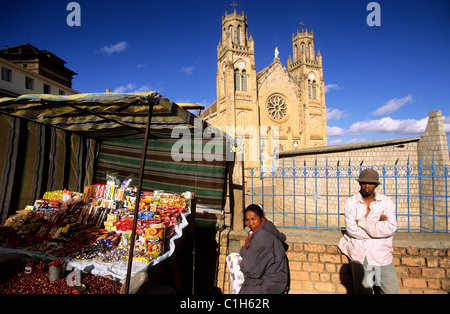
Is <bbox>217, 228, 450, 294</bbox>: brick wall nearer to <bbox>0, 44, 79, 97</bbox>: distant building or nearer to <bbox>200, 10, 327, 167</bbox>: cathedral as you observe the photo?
<bbox>200, 10, 327, 167</bbox>: cathedral

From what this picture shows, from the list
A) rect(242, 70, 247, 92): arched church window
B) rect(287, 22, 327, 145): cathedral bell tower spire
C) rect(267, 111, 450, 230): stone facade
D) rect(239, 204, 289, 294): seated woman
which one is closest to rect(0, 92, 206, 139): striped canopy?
rect(239, 204, 289, 294): seated woman

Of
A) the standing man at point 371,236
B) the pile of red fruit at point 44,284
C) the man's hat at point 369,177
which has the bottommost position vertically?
the pile of red fruit at point 44,284

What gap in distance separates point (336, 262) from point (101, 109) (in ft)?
13.7

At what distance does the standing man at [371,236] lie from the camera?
256 cm

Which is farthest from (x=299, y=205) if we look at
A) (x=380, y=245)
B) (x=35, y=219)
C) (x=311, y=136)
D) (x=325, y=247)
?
(x=311, y=136)

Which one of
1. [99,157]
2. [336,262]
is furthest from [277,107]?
[336,262]

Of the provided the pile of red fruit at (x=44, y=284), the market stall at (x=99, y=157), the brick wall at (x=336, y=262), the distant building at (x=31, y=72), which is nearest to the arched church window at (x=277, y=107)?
the distant building at (x=31, y=72)

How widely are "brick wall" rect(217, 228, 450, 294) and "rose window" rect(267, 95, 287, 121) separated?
25.9 metres

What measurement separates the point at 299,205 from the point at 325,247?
684cm

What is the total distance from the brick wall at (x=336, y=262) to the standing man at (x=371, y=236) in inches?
37.4

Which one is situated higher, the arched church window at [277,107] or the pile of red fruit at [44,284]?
the arched church window at [277,107]

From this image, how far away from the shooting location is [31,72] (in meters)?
21.3

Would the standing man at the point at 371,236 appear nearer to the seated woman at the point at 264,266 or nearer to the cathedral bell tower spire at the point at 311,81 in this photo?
the seated woman at the point at 264,266

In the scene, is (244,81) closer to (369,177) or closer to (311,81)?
(311,81)
